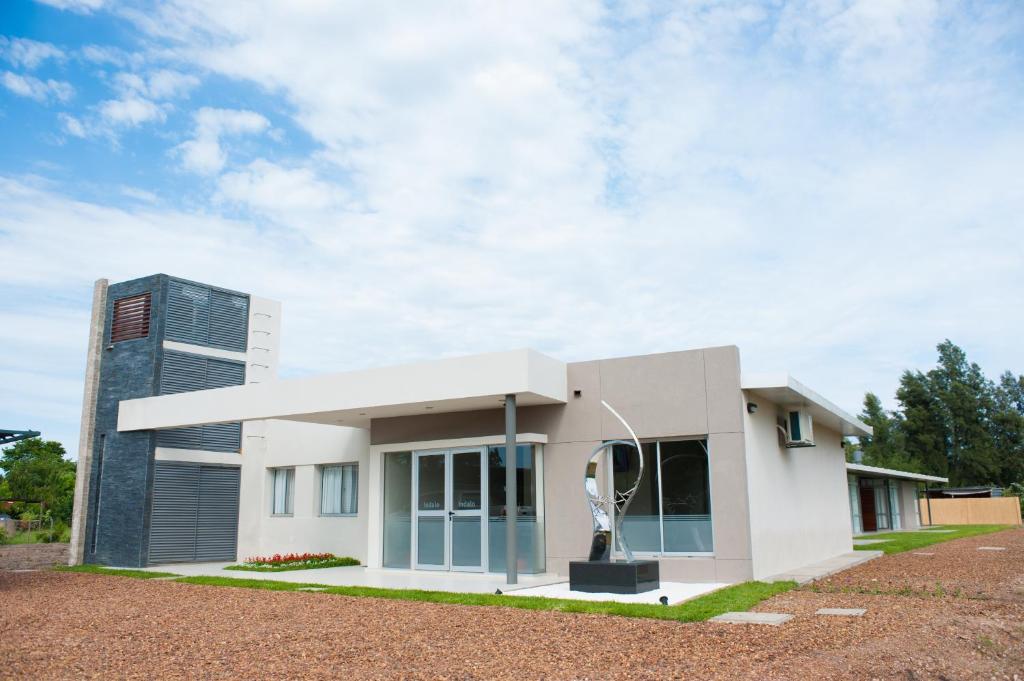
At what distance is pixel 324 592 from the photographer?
11.9 meters

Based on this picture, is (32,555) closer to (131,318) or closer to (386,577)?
(131,318)

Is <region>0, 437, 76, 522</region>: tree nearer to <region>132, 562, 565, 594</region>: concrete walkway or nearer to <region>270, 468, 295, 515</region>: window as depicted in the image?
<region>270, 468, 295, 515</region>: window

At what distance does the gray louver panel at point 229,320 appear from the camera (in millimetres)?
18969

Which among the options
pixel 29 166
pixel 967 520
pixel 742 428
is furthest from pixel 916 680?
pixel 967 520

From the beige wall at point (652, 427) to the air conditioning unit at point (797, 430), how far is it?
2.79m

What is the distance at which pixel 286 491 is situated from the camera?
19.2 m

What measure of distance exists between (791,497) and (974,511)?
31.3m

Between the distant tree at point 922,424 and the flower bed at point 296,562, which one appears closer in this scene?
the flower bed at point 296,562

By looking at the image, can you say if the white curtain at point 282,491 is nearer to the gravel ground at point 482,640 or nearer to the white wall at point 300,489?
the white wall at point 300,489

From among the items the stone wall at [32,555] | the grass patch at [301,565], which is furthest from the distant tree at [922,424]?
the stone wall at [32,555]

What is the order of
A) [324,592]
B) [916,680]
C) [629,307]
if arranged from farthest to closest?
[629,307]
[324,592]
[916,680]

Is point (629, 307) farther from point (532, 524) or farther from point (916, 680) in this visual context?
A: point (916, 680)

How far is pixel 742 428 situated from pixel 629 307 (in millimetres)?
7117

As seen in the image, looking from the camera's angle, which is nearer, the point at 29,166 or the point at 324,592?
the point at 324,592
